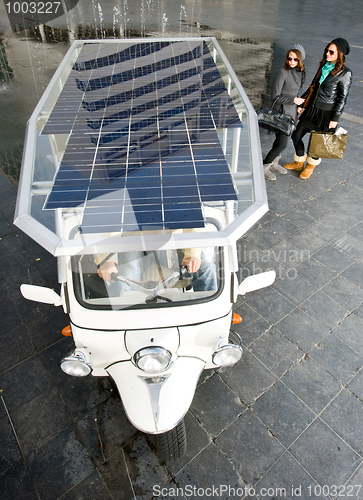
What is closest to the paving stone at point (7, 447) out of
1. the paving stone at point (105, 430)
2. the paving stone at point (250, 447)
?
the paving stone at point (105, 430)

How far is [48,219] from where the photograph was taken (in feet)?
7.55

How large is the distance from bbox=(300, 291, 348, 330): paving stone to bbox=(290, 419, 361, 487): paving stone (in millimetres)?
1323

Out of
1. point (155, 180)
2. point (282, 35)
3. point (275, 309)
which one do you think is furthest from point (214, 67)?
point (282, 35)

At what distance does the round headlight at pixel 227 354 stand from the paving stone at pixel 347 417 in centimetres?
135

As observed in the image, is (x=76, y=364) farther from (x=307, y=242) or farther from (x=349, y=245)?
(x=349, y=245)

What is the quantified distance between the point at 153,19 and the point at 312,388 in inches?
778

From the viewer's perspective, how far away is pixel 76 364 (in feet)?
8.99

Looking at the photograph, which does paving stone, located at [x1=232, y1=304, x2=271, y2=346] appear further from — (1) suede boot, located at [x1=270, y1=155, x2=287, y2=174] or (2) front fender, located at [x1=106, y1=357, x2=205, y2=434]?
(1) suede boot, located at [x1=270, y1=155, x2=287, y2=174]

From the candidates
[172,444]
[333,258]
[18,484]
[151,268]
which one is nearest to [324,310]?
[333,258]

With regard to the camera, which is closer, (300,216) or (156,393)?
(156,393)

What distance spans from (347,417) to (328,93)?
4726 millimetres

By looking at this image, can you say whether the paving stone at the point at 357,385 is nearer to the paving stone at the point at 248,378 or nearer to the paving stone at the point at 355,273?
the paving stone at the point at 248,378

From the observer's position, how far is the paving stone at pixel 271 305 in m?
4.25

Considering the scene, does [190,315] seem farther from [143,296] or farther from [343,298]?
[343,298]
